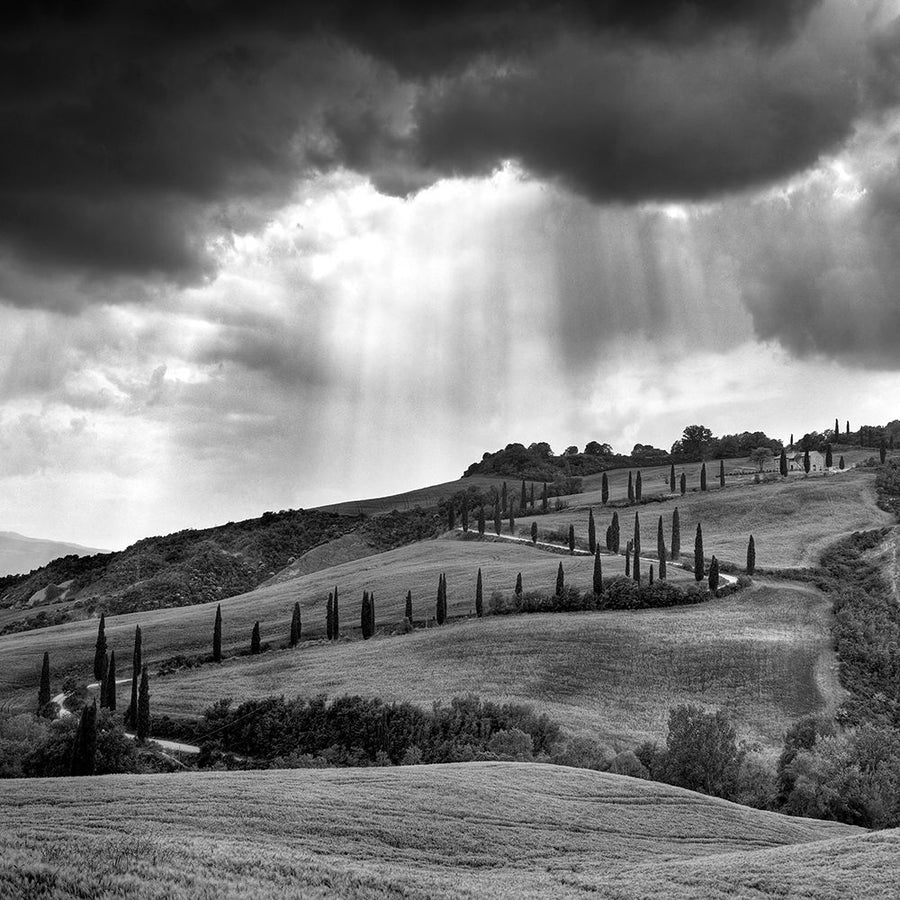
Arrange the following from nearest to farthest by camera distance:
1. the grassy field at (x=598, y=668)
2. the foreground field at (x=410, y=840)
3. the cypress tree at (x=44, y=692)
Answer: the foreground field at (x=410, y=840) → the grassy field at (x=598, y=668) → the cypress tree at (x=44, y=692)

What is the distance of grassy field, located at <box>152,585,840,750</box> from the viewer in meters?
82.2

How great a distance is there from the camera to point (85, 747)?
187 feet

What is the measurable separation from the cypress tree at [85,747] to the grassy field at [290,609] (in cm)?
4487

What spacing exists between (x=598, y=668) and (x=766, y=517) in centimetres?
7546

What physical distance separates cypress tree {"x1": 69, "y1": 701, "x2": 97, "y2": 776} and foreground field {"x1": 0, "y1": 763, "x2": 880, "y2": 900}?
66.6 ft

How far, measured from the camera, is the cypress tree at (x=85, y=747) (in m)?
56.3

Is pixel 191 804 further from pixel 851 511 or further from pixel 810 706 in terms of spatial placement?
pixel 851 511

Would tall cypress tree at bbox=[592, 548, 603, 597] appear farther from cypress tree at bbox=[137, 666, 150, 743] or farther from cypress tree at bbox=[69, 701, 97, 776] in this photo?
cypress tree at bbox=[69, 701, 97, 776]

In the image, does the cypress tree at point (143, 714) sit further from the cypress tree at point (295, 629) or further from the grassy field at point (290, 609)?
the cypress tree at point (295, 629)

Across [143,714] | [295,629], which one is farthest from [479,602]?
[143,714]

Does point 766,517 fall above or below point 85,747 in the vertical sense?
above

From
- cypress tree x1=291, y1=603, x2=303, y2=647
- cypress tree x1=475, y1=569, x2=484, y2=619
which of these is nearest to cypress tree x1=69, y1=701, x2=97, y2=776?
cypress tree x1=291, y1=603, x2=303, y2=647

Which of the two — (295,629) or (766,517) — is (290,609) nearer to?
(295,629)

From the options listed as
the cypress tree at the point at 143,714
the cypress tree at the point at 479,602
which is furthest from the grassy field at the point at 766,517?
the cypress tree at the point at 143,714
